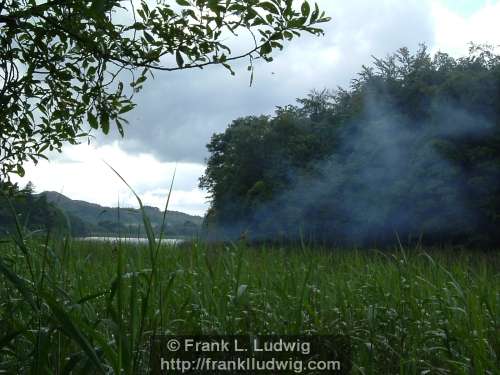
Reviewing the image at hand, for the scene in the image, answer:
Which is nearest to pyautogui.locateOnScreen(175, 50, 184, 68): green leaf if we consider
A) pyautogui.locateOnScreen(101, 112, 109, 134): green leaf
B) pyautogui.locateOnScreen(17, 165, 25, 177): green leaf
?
pyautogui.locateOnScreen(101, 112, 109, 134): green leaf

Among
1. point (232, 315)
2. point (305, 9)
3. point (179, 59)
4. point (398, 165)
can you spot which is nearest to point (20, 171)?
point (179, 59)

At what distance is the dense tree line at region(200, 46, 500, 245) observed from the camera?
62.3 ft

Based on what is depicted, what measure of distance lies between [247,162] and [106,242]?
21570mm

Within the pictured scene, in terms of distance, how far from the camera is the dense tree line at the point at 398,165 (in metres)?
19.0

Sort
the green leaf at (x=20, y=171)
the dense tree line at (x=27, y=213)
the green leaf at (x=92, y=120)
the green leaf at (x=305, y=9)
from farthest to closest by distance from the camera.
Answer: the green leaf at (x=20, y=171) < the green leaf at (x=92, y=120) < the green leaf at (x=305, y=9) < the dense tree line at (x=27, y=213)

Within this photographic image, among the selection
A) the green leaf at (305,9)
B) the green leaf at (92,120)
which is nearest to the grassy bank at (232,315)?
the green leaf at (92,120)

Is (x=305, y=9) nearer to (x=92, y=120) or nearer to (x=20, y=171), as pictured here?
(x=92, y=120)

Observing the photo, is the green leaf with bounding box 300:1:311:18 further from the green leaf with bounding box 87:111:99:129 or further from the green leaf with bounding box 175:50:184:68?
the green leaf with bounding box 87:111:99:129

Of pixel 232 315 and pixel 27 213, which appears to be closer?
pixel 232 315

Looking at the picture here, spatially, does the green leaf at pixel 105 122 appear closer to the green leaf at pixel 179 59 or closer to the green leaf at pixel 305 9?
the green leaf at pixel 179 59

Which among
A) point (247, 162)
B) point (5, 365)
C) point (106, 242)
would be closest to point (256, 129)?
point (247, 162)

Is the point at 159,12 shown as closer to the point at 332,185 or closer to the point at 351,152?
the point at 332,185

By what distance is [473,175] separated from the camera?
19062 millimetres

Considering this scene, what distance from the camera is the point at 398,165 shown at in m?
20.5
